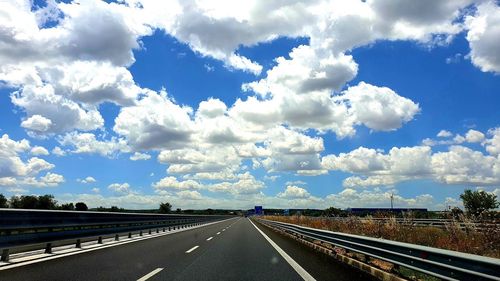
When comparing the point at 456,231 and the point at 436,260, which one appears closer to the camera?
the point at 436,260

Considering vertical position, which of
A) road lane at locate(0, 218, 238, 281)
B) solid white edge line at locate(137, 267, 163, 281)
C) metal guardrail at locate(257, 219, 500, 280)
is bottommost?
solid white edge line at locate(137, 267, 163, 281)

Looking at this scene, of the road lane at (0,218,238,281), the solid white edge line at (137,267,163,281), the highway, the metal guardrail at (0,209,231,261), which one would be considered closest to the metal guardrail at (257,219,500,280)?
the highway

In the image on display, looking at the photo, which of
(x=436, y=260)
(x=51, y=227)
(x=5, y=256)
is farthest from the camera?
(x=51, y=227)

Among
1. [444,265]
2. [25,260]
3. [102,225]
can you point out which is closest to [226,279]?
[444,265]

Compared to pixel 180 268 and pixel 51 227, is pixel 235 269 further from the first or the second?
pixel 51 227

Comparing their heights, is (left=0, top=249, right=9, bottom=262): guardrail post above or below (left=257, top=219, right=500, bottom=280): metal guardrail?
below

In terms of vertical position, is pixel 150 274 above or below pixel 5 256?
below

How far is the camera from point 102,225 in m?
17.2

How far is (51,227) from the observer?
1198cm

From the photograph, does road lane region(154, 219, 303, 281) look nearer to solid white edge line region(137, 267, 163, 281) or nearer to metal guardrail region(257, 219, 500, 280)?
solid white edge line region(137, 267, 163, 281)

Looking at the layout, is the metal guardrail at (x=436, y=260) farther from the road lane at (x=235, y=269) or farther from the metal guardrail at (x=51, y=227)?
the metal guardrail at (x=51, y=227)

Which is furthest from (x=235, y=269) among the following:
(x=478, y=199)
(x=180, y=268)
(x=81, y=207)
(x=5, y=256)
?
(x=81, y=207)

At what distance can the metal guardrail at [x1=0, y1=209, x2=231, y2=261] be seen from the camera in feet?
32.8

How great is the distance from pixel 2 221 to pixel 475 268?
9.49 meters
